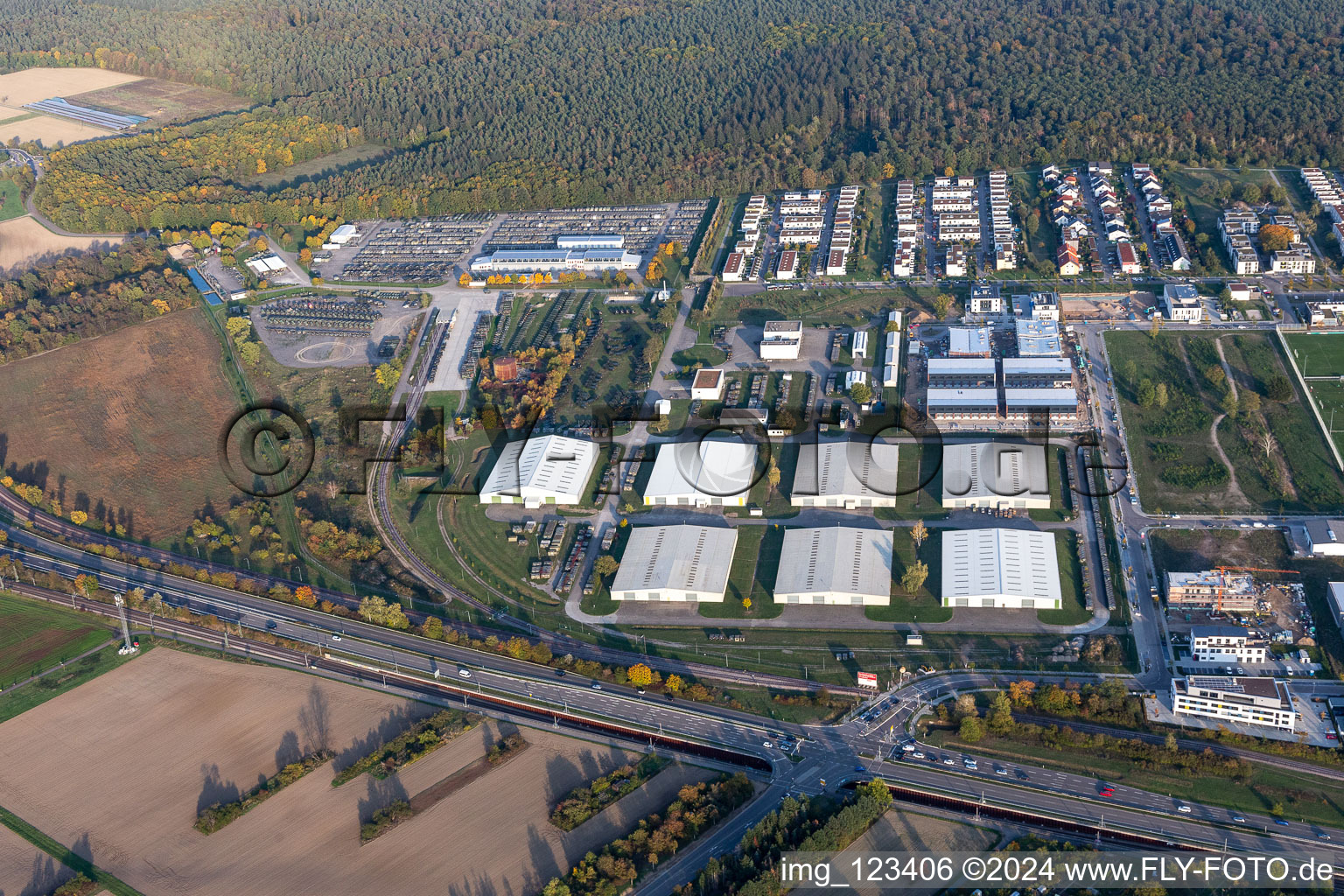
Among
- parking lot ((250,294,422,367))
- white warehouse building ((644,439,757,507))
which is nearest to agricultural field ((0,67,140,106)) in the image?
parking lot ((250,294,422,367))

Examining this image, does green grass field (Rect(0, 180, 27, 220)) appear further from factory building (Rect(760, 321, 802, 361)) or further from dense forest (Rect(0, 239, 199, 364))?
factory building (Rect(760, 321, 802, 361))

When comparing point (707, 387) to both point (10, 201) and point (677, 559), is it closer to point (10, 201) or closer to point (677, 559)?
point (677, 559)

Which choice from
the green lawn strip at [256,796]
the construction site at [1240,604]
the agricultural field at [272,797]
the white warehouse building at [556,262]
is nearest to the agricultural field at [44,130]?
the white warehouse building at [556,262]

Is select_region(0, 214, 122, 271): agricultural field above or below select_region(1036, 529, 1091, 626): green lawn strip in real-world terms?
above

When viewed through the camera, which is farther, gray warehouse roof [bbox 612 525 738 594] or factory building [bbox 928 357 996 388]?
factory building [bbox 928 357 996 388]

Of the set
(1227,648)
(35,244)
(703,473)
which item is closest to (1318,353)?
(1227,648)

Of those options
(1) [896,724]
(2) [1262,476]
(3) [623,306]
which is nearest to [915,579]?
(1) [896,724]

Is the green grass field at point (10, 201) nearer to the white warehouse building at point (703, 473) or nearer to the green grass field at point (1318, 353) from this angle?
the white warehouse building at point (703, 473)

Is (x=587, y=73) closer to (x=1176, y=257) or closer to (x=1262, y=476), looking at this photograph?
(x=1176, y=257)
